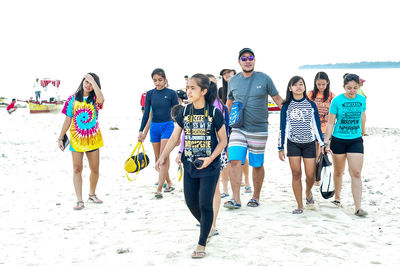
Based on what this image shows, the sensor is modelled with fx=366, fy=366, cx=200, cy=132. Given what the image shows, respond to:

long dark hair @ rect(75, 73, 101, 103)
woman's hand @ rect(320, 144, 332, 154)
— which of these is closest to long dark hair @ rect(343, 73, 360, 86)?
woman's hand @ rect(320, 144, 332, 154)

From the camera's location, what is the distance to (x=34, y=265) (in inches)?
144

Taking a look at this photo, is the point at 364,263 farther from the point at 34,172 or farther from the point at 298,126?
the point at 34,172

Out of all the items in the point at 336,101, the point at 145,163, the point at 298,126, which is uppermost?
the point at 336,101

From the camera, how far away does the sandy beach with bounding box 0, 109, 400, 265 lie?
12.3 feet

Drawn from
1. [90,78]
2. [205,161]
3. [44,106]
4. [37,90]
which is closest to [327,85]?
[205,161]

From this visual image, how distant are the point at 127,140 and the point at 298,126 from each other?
9316mm

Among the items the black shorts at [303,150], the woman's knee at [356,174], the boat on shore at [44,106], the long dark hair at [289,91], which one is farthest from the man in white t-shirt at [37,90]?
the woman's knee at [356,174]

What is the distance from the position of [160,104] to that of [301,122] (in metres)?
2.47

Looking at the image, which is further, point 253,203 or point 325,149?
point 253,203

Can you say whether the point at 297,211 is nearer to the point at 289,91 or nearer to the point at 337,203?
the point at 337,203

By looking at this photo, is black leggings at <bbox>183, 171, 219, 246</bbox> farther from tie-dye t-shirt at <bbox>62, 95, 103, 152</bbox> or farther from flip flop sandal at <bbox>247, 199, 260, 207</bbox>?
tie-dye t-shirt at <bbox>62, 95, 103, 152</bbox>

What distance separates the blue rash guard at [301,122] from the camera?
501cm

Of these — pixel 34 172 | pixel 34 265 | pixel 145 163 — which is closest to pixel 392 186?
pixel 145 163

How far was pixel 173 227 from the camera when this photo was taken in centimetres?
464
